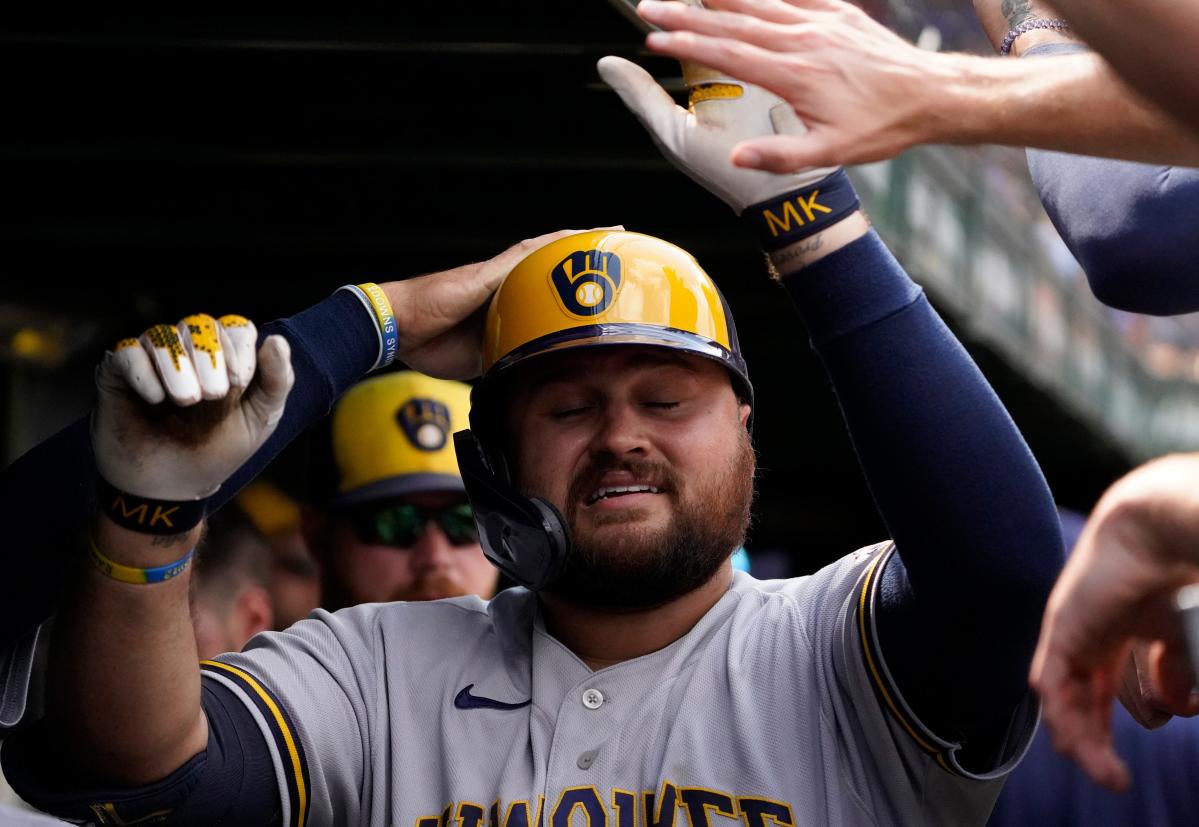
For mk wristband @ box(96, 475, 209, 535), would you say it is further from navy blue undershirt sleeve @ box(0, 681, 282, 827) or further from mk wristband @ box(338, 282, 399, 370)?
mk wristband @ box(338, 282, 399, 370)

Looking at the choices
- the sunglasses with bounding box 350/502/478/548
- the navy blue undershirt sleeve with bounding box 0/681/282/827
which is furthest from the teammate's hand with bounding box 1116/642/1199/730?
the sunglasses with bounding box 350/502/478/548

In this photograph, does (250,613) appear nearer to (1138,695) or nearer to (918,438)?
(918,438)

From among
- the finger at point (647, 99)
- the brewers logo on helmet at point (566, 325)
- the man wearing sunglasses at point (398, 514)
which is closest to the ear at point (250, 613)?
the man wearing sunglasses at point (398, 514)

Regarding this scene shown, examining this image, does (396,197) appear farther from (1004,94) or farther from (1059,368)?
(1059,368)

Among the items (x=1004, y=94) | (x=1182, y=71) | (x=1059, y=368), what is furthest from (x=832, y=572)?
(x=1059, y=368)

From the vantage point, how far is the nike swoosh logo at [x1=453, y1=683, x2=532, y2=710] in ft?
9.53

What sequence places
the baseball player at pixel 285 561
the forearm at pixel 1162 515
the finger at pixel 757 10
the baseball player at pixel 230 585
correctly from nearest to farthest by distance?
1. the forearm at pixel 1162 515
2. the finger at pixel 757 10
3. the baseball player at pixel 230 585
4. the baseball player at pixel 285 561

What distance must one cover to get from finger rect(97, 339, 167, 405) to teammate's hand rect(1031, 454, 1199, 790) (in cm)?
132

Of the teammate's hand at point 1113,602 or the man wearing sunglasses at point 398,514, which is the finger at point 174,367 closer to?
the teammate's hand at point 1113,602

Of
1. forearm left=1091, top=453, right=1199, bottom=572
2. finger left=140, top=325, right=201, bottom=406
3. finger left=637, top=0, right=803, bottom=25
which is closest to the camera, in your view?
forearm left=1091, top=453, right=1199, bottom=572

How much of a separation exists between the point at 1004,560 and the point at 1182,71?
3.03ft

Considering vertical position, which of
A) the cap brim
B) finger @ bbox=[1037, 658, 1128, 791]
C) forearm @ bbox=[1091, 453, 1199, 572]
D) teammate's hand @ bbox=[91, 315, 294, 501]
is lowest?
finger @ bbox=[1037, 658, 1128, 791]

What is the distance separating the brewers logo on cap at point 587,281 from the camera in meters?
3.01

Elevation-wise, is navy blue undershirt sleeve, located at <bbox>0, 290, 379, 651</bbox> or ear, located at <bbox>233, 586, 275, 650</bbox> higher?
navy blue undershirt sleeve, located at <bbox>0, 290, 379, 651</bbox>
